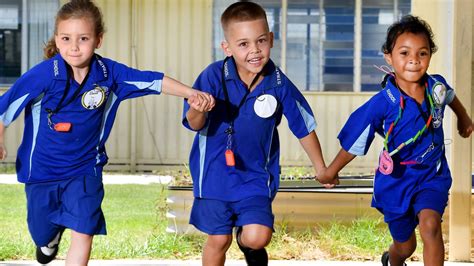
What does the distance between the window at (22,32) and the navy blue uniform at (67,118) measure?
27.5 ft

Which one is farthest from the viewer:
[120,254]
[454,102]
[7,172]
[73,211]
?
[7,172]

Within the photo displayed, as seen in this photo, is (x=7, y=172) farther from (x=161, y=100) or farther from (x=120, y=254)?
(x=120, y=254)

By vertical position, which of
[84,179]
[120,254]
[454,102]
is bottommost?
[120,254]

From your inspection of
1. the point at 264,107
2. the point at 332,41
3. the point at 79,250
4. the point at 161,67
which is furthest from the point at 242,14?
the point at 332,41

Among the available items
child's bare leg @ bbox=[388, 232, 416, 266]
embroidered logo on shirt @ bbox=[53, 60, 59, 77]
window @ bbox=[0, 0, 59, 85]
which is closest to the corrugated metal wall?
window @ bbox=[0, 0, 59, 85]

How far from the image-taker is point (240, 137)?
5711 millimetres

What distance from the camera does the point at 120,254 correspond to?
24.8 feet

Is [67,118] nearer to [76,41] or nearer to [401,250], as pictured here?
[76,41]

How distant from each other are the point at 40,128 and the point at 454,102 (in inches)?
86.5

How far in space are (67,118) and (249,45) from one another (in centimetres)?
98

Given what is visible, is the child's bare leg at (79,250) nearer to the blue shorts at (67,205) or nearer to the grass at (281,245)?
the blue shorts at (67,205)

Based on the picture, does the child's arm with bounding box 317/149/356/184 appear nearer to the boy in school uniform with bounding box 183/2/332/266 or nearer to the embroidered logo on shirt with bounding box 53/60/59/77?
the boy in school uniform with bounding box 183/2/332/266

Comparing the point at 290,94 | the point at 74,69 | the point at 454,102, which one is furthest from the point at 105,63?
the point at 454,102

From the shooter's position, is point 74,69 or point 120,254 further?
point 120,254
